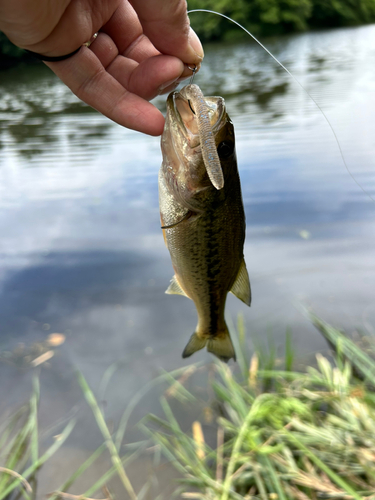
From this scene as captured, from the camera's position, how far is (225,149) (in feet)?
5.25

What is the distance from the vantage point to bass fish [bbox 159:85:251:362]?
1564 millimetres

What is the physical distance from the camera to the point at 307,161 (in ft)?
22.9

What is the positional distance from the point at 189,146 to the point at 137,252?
3737mm

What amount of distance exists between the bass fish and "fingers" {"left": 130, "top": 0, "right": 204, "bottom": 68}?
1.07 ft

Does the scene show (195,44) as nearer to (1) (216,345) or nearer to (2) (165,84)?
(2) (165,84)

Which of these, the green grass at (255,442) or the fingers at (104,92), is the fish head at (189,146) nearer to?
the fingers at (104,92)

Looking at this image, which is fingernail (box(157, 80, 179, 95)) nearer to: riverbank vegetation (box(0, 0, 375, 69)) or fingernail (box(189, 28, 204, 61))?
fingernail (box(189, 28, 204, 61))

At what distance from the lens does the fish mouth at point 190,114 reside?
1.55 metres

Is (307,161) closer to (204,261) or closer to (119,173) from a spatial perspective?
(119,173)

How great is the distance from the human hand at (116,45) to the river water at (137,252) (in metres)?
2.55

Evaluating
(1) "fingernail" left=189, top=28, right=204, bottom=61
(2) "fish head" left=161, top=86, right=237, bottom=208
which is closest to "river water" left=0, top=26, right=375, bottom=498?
(2) "fish head" left=161, top=86, right=237, bottom=208

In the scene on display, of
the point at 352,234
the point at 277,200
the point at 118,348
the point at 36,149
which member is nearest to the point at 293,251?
the point at 352,234

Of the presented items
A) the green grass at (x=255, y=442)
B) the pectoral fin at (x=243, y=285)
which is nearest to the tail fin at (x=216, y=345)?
the pectoral fin at (x=243, y=285)

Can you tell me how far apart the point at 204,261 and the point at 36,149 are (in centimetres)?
794
